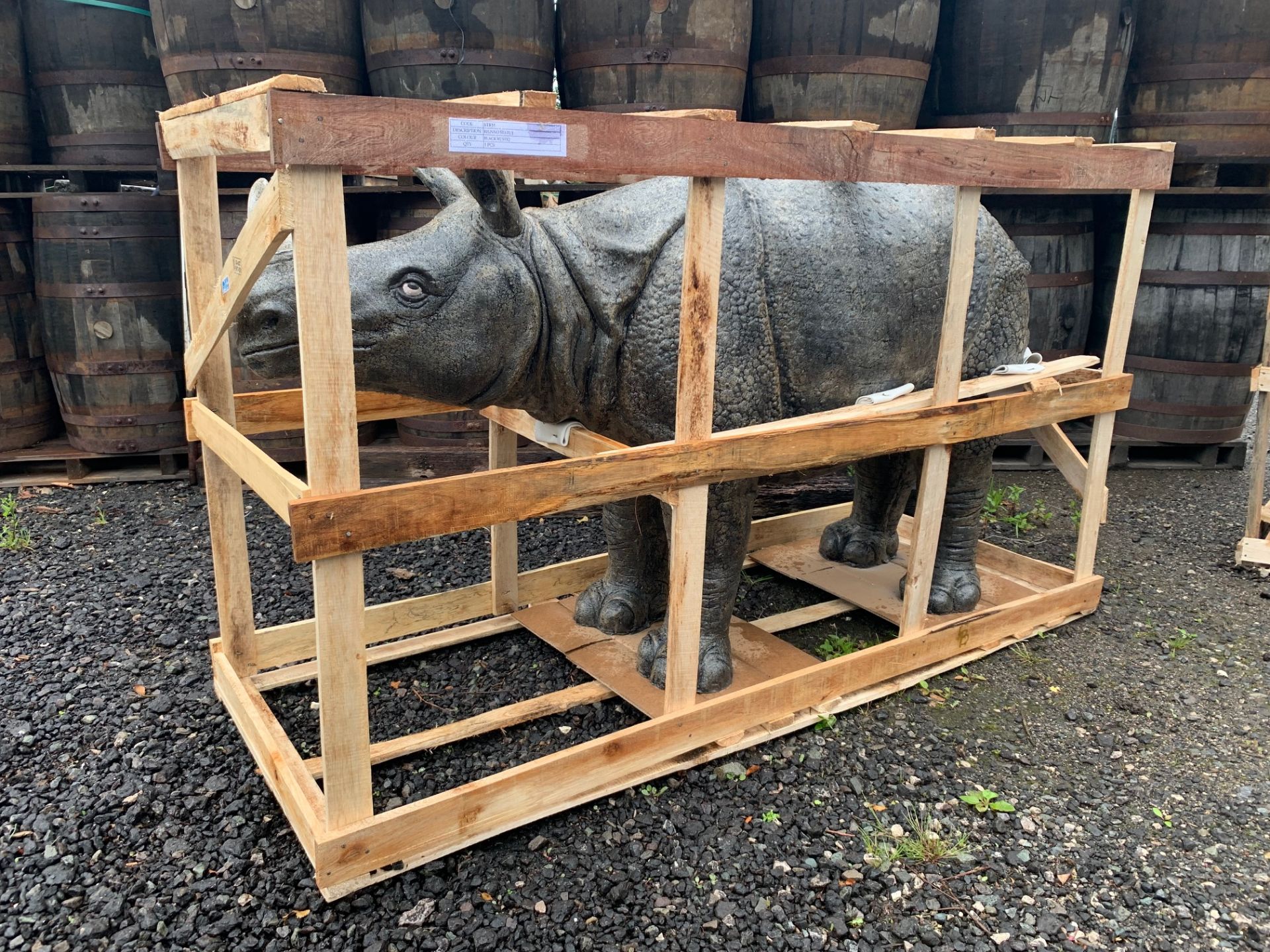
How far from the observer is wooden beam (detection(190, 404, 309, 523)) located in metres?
2.20

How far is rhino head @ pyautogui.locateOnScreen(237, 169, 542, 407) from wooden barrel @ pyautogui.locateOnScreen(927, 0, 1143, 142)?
379 cm

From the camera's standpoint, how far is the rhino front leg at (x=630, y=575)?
3.53 meters

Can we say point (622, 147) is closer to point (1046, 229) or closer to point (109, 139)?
point (1046, 229)

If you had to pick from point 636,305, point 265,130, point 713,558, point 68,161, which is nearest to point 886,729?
point 713,558

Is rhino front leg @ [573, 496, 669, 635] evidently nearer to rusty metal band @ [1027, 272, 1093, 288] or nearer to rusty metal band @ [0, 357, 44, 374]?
rusty metal band @ [1027, 272, 1093, 288]

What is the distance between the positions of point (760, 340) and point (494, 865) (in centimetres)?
165

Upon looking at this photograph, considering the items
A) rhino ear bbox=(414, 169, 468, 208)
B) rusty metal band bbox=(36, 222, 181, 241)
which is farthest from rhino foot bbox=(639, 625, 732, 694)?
rusty metal band bbox=(36, 222, 181, 241)

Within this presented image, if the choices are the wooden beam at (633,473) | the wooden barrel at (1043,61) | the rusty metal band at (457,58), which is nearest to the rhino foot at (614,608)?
the wooden beam at (633,473)

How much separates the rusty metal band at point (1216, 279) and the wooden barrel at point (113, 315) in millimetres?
5489

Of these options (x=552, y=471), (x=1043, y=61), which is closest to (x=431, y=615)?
(x=552, y=471)

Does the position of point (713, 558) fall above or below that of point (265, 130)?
below

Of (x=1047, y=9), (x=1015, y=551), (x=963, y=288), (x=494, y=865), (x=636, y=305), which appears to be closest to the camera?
(x=494, y=865)

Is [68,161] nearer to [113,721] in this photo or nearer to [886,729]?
[113,721]

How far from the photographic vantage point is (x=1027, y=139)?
3.19 meters
